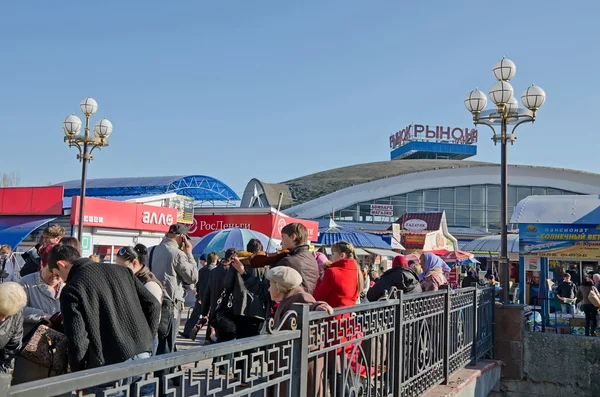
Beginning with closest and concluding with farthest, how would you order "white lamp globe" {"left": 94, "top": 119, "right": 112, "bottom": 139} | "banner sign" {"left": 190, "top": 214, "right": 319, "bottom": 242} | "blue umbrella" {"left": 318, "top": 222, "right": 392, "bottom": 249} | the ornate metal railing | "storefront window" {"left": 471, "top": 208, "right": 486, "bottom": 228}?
the ornate metal railing
"white lamp globe" {"left": 94, "top": 119, "right": 112, "bottom": 139}
"blue umbrella" {"left": 318, "top": 222, "right": 392, "bottom": 249}
"banner sign" {"left": 190, "top": 214, "right": 319, "bottom": 242}
"storefront window" {"left": 471, "top": 208, "right": 486, "bottom": 228}

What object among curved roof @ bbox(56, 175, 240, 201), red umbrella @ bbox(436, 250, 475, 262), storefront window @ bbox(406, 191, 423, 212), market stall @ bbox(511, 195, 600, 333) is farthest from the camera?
storefront window @ bbox(406, 191, 423, 212)

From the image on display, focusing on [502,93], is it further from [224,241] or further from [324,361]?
[324,361]

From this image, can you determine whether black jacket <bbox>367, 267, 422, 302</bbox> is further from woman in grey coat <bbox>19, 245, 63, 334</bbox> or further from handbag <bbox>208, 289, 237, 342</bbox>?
woman in grey coat <bbox>19, 245, 63, 334</bbox>

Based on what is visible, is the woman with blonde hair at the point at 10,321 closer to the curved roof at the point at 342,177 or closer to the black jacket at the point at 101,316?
the black jacket at the point at 101,316

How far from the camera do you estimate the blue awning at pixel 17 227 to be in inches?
627

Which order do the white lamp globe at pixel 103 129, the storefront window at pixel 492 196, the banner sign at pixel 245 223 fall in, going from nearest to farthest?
the white lamp globe at pixel 103 129, the banner sign at pixel 245 223, the storefront window at pixel 492 196

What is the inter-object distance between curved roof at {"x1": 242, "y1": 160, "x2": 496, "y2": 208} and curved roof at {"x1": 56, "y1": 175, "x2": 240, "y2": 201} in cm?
2230

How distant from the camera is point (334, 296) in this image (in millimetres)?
5176

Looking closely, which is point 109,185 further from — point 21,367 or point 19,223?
point 21,367

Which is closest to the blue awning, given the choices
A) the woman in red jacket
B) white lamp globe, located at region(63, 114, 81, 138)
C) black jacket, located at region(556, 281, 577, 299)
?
white lamp globe, located at region(63, 114, 81, 138)

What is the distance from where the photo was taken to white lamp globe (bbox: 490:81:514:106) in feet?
37.4

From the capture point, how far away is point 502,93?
37.3 feet

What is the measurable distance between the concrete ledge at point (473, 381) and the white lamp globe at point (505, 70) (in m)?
5.34

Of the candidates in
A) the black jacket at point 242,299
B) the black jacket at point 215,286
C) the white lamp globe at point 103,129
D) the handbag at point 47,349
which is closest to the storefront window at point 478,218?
the white lamp globe at point 103,129
